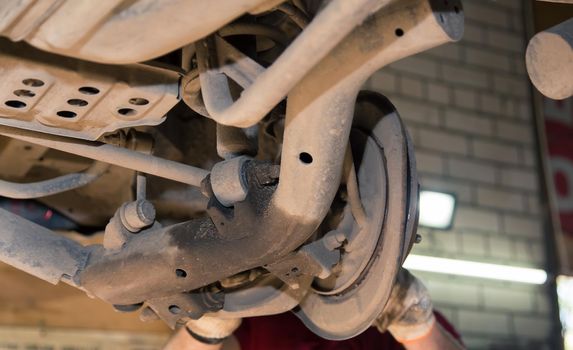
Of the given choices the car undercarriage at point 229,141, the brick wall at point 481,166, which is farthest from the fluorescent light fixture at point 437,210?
the car undercarriage at point 229,141

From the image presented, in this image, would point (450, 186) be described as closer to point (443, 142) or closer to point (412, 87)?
point (443, 142)

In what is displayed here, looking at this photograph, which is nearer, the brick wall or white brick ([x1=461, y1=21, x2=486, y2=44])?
the brick wall

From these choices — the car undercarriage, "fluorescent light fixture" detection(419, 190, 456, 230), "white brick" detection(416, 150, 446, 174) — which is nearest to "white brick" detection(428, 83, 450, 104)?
"white brick" detection(416, 150, 446, 174)

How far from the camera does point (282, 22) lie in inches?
50.2

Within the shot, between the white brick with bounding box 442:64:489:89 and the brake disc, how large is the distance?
2.57 meters

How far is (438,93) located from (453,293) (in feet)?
2.85

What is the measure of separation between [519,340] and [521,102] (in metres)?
1.09

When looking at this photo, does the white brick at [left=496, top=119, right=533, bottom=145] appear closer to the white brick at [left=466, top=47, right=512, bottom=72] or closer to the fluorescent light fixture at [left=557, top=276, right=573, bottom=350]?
the white brick at [left=466, top=47, right=512, bottom=72]

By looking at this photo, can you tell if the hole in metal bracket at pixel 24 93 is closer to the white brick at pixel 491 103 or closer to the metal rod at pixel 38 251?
the metal rod at pixel 38 251

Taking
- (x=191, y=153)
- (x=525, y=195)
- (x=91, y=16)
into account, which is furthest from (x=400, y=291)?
(x=525, y=195)

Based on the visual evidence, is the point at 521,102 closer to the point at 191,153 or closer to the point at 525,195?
the point at 525,195

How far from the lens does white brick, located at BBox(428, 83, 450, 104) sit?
3766 millimetres

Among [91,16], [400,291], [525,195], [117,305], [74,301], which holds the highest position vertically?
[91,16]

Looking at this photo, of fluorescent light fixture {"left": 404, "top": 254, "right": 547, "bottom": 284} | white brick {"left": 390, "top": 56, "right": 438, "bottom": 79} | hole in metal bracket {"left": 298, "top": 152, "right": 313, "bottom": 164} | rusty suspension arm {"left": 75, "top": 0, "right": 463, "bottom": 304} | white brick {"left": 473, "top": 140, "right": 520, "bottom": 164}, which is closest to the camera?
rusty suspension arm {"left": 75, "top": 0, "right": 463, "bottom": 304}
